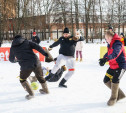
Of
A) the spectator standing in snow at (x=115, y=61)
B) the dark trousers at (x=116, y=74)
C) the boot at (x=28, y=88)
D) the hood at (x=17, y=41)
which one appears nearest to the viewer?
the spectator standing in snow at (x=115, y=61)

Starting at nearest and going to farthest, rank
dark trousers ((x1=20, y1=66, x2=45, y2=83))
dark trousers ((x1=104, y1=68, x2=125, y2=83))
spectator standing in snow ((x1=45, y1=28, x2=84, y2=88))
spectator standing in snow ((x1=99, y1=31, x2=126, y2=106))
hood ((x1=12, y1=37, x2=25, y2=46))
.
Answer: spectator standing in snow ((x1=99, y1=31, x2=126, y2=106))
dark trousers ((x1=104, y1=68, x2=125, y2=83))
hood ((x1=12, y1=37, x2=25, y2=46))
dark trousers ((x1=20, y1=66, x2=45, y2=83))
spectator standing in snow ((x1=45, y1=28, x2=84, y2=88))

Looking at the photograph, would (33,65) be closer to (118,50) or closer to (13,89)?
(13,89)

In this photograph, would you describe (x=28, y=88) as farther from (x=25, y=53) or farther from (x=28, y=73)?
(x=25, y=53)

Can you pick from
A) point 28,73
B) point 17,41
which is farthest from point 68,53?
point 17,41

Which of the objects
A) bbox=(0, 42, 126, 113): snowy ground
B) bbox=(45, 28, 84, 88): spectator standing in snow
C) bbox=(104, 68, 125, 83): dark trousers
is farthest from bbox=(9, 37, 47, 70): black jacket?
bbox=(104, 68, 125, 83): dark trousers

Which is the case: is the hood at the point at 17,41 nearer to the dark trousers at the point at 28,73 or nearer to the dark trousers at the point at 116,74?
the dark trousers at the point at 28,73

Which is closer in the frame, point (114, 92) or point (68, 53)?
point (114, 92)

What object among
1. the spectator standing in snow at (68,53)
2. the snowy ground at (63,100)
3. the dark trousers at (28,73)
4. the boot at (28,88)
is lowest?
the snowy ground at (63,100)

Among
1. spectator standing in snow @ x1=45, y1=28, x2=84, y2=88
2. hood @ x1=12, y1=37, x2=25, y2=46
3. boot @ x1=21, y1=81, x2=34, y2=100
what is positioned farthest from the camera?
spectator standing in snow @ x1=45, y1=28, x2=84, y2=88

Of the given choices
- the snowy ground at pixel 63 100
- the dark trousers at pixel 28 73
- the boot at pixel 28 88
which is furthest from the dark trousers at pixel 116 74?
the boot at pixel 28 88

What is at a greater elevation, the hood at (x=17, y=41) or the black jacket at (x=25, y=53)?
the hood at (x=17, y=41)

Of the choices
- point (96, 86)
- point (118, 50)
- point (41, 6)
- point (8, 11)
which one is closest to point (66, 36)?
point (96, 86)

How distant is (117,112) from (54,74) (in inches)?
106

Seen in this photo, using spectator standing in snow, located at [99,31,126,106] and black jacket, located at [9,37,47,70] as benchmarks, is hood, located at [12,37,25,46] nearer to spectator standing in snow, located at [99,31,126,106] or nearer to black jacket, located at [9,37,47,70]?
black jacket, located at [9,37,47,70]
